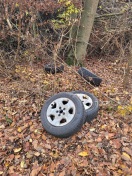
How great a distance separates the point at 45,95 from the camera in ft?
16.1

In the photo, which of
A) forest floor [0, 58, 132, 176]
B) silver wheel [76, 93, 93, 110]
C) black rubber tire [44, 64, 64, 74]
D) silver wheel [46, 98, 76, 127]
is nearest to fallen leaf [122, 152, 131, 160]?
forest floor [0, 58, 132, 176]

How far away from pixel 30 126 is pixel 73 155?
1.11m

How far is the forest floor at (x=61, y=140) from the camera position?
3271 millimetres

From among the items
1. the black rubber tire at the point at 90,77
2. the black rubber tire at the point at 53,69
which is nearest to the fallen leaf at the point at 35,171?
the black rubber tire at the point at 90,77

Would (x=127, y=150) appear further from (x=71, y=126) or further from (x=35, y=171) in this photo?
(x=35, y=171)

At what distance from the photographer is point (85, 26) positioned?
22.9 ft

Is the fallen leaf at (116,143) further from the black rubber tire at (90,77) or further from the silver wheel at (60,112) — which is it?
the black rubber tire at (90,77)

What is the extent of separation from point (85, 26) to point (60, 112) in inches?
→ 157

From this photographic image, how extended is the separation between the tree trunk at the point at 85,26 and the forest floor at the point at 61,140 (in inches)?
76.1

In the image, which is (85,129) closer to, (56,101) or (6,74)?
(56,101)

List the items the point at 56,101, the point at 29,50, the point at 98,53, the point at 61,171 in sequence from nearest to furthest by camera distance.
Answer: the point at 61,171 < the point at 56,101 < the point at 29,50 < the point at 98,53

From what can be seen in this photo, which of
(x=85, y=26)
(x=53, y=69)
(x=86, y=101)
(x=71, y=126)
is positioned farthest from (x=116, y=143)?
(x=85, y=26)

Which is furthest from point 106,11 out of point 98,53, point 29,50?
point 29,50

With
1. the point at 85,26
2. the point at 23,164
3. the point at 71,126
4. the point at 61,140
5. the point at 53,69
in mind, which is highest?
the point at 85,26
